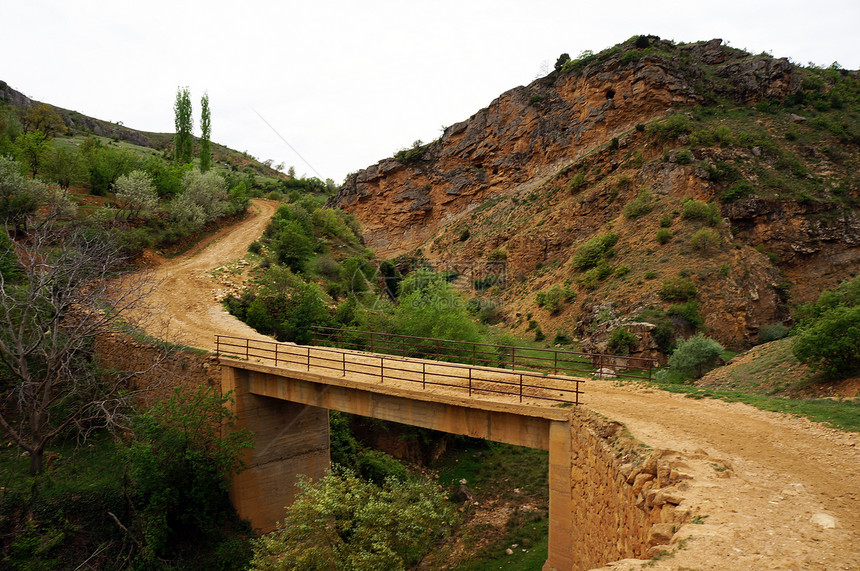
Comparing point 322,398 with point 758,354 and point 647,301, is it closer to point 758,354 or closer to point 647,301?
point 758,354

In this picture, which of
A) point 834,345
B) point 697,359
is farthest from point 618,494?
point 697,359

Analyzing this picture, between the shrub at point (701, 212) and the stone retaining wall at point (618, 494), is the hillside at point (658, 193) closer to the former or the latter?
the shrub at point (701, 212)

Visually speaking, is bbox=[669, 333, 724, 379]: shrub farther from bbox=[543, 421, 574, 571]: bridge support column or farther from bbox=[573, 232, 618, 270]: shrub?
bbox=[543, 421, 574, 571]: bridge support column

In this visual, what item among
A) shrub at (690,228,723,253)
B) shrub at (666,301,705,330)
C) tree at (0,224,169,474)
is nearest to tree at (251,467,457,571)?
tree at (0,224,169,474)

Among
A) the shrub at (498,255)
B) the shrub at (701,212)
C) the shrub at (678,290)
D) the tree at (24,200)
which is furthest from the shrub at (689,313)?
the tree at (24,200)

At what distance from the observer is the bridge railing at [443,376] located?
11.9 meters

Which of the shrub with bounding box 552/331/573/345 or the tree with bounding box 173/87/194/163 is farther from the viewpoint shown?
the tree with bounding box 173/87/194/163

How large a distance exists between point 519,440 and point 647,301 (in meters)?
23.4

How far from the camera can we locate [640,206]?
39.6 metres

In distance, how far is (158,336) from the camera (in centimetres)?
1939

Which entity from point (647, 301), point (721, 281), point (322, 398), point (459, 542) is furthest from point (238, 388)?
point (721, 281)

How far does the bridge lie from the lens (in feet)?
34.9

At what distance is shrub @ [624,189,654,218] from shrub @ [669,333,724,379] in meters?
18.6

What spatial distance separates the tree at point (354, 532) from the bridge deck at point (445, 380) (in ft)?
9.30
